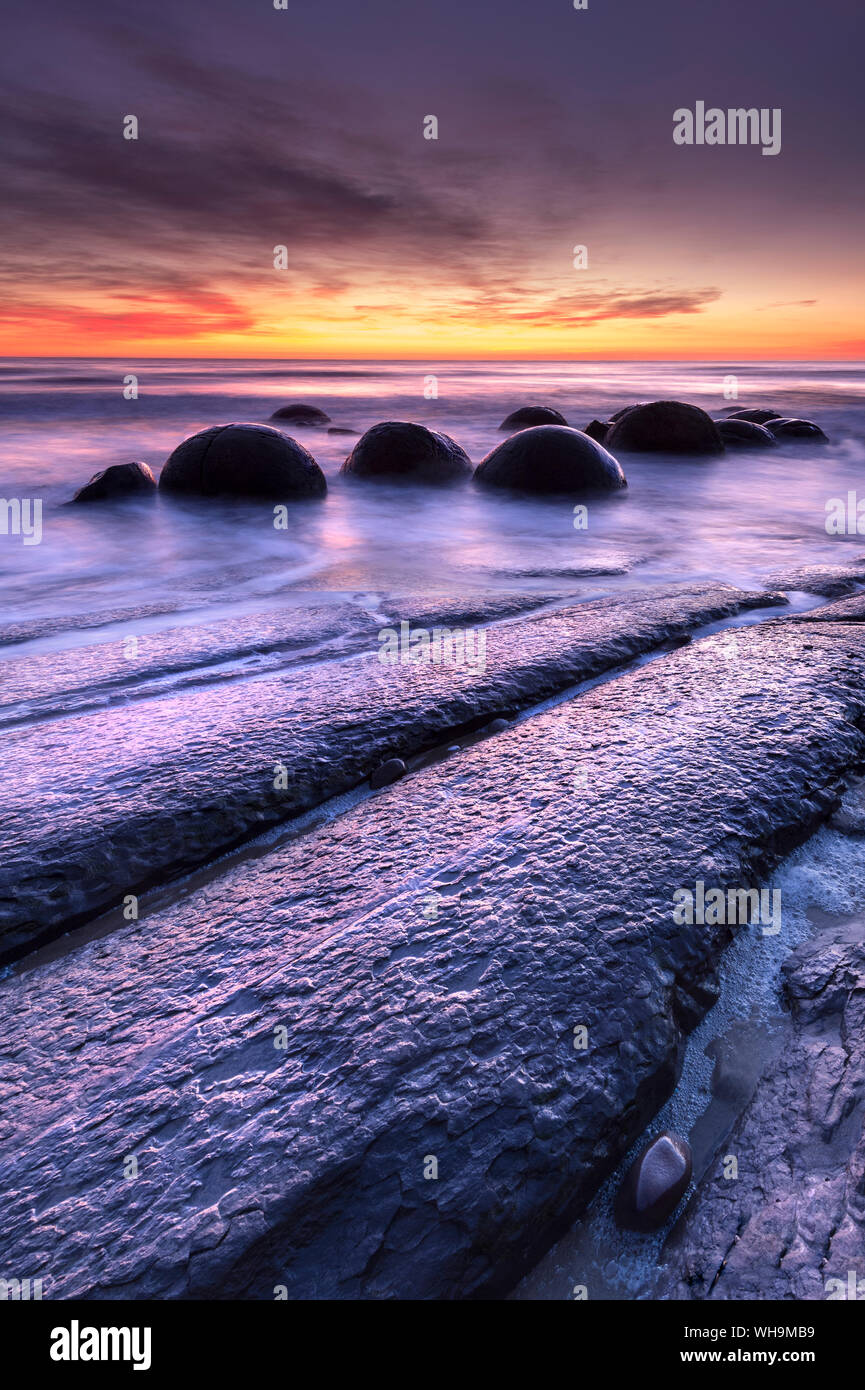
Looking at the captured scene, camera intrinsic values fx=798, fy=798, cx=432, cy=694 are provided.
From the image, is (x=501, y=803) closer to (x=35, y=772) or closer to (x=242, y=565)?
(x=35, y=772)

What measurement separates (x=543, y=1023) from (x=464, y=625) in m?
2.55

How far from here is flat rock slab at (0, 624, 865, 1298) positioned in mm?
1056

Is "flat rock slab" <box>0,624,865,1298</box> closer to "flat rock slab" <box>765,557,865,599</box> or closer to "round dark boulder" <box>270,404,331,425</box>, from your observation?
"flat rock slab" <box>765,557,865,599</box>

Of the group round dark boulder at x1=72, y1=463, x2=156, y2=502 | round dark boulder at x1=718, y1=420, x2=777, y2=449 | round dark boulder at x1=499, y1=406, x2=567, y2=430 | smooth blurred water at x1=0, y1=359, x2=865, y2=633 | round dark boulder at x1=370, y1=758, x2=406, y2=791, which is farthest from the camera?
round dark boulder at x1=718, y1=420, x2=777, y2=449

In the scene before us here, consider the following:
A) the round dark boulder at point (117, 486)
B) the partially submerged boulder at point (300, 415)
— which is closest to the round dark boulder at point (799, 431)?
the partially submerged boulder at point (300, 415)

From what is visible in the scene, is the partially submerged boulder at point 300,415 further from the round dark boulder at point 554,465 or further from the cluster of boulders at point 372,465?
the round dark boulder at point 554,465

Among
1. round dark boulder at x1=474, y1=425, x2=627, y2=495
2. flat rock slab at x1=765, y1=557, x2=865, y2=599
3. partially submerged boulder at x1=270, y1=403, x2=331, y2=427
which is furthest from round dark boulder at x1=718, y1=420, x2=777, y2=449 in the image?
partially submerged boulder at x1=270, y1=403, x2=331, y2=427

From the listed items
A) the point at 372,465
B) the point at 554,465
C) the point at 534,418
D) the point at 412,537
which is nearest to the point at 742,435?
the point at 534,418

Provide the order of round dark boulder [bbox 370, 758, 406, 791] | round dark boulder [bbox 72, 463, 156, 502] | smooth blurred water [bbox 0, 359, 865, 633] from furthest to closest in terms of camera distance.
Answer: round dark boulder [bbox 72, 463, 156, 502], smooth blurred water [bbox 0, 359, 865, 633], round dark boulder [bbox 370, 758, 406, 791]

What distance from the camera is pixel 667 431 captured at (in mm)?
10898

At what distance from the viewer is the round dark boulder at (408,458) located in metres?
9.18

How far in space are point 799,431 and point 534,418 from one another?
17.4 feet

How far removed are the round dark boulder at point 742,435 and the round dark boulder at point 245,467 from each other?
7159mm

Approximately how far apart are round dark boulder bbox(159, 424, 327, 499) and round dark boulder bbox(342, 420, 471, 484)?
102cm
